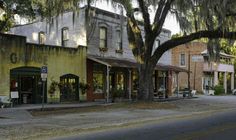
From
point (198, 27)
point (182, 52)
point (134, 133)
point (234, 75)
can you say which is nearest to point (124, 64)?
point (198, 27)

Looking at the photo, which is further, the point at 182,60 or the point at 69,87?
the point at 182,60

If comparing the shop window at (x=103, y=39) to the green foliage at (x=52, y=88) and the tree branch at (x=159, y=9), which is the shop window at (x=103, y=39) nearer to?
the green foliage at (x=52, y=88)

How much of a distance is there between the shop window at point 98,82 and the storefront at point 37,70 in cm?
153

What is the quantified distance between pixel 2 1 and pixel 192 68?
41878 mm

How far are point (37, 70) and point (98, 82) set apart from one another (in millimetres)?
7208

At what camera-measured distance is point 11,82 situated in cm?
2975

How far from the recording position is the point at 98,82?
122 ft

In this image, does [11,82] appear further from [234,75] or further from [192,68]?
[234,75]

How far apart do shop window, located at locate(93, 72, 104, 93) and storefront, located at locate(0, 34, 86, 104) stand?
153 centimetres

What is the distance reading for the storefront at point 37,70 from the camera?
29.2 metres

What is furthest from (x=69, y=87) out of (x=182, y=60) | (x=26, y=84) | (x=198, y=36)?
(x=182, y=60)

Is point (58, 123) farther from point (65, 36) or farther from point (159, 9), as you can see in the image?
point (65, 36)

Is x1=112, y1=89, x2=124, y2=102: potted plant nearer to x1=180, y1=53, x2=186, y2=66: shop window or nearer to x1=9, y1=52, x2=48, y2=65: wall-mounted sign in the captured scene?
x1=9, y1=52, x2=48, y2=65: wall-mounted sign

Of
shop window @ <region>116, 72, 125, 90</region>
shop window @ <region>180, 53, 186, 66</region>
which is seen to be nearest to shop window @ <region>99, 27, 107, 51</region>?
shop window @ <region>116, 72, 125, 90</region>
